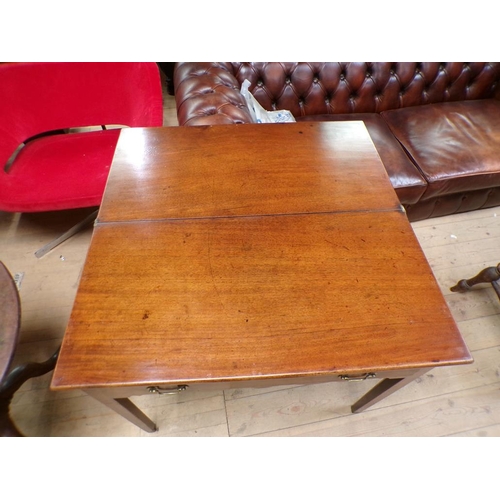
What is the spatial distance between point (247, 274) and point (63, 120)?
1.40m

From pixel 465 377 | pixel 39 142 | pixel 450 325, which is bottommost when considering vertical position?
pixel 465 377

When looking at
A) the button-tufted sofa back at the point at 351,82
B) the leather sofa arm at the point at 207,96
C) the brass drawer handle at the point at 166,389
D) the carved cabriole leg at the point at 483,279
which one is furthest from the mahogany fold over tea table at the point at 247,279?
the carved cabriole leg at the point at 483,279

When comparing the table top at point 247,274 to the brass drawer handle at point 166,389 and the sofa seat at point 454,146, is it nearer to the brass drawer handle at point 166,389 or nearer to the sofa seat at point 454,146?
the brass drawer handle at point 166,389

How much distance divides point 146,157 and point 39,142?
937mm

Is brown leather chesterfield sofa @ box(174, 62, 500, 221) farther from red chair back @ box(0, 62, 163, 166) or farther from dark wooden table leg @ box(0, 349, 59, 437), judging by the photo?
dark wooden table leg @ box(0, 349, 59, 437)

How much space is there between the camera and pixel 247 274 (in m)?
0.79

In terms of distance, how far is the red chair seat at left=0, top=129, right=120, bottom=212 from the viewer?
1.31 meters

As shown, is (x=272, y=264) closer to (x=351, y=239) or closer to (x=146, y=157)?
(x=351, y=239)

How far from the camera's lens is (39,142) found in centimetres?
155

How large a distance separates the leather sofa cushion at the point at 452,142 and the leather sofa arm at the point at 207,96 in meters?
0.96

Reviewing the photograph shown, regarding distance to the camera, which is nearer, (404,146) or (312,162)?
(312,162)

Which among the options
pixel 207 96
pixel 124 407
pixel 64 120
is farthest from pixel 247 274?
pixel 64 120

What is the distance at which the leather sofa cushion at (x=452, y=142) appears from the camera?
1.50m

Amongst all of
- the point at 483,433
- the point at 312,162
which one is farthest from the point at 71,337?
the point at 483,433
